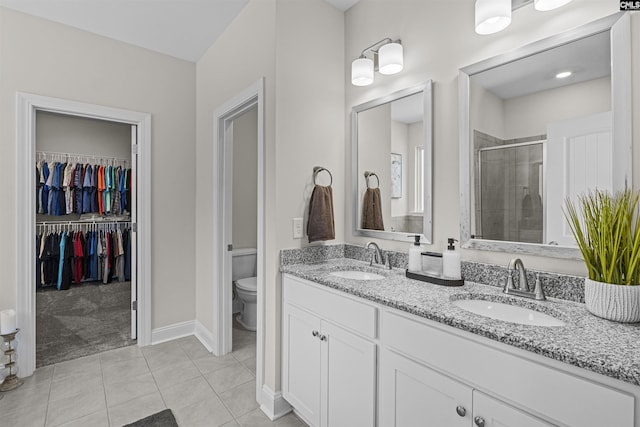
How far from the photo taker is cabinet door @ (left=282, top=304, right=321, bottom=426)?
5.43 feet

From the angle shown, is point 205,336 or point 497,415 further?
point 205,336

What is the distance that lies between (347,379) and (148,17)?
2830mm

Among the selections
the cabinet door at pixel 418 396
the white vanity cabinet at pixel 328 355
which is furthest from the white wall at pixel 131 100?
the cabinet door at pixel 418 396

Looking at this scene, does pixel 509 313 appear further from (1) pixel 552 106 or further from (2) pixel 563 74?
(2) pixel 563 74

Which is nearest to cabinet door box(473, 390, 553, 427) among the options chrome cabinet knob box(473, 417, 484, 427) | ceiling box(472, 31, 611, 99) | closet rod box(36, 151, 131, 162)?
chrome cabinet knob box(473, 417, 484, 427)

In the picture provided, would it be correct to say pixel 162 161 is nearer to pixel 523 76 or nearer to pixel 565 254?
pixel 523 76

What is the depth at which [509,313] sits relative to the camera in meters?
1.27

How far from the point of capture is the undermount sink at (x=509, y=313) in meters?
1.16

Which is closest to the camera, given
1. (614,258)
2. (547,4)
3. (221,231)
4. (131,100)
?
(614,258)

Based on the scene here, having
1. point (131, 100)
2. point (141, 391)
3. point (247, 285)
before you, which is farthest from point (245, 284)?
point (131, 100)

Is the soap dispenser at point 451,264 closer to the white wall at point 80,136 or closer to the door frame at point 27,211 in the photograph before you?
the door frame at point 27,211

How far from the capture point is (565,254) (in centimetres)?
124

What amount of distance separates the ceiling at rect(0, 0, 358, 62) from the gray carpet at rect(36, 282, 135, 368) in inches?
106

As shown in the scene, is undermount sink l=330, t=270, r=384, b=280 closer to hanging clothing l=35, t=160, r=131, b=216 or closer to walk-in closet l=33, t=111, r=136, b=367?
walk-in closet l=33, t=111, r=136, b=367
